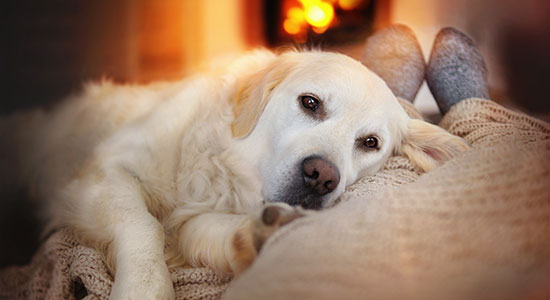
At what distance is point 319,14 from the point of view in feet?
4.64

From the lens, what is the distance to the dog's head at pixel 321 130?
0.79 meters

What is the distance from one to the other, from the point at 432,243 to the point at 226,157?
575mm

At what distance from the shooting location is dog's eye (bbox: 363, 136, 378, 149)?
913 mm

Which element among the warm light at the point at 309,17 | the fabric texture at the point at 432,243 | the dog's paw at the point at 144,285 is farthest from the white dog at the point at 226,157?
the warm light at the point at 309,17

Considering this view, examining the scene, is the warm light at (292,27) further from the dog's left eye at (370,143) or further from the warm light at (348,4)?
the dog's left eye at (370,143)

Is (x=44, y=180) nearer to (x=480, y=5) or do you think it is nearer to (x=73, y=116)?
(x=73, y=116)

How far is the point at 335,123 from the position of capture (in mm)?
861

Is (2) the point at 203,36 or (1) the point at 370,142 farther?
(2) the point at 203,36

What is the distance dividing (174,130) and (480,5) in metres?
0.92

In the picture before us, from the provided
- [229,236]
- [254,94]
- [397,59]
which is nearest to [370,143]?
[254,94]

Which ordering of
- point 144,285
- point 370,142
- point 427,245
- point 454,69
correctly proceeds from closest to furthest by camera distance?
point 427,245 < point 144,285 < point 370,142 < point 454,69

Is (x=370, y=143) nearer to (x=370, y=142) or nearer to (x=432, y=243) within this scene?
(x=370, y=142)

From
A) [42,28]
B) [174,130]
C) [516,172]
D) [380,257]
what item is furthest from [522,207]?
[42,28]

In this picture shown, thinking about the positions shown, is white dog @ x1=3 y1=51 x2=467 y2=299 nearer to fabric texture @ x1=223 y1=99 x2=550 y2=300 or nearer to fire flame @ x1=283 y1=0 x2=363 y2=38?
fabric texture @ x1=223 y1=99 x2=550 y2=300
